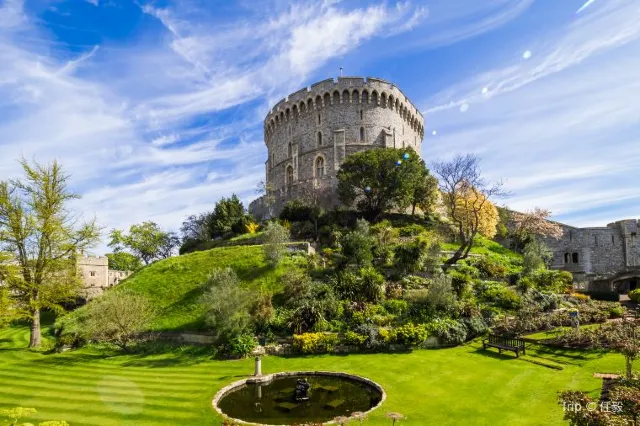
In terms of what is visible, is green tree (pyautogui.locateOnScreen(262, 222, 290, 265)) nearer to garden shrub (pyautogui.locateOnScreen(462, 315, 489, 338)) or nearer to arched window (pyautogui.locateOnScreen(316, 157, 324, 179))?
garden shrub (pyautogui.locateOnScreen(462, 315, 489, 338))

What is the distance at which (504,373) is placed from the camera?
47.6 feet

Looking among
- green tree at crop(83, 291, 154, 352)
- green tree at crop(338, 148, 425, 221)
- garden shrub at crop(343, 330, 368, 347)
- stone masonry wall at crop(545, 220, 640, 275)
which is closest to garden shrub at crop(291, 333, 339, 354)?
garden shrub at crop(343, 330, 368, 347)

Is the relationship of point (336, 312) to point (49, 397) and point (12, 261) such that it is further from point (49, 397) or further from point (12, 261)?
point (12, 261)

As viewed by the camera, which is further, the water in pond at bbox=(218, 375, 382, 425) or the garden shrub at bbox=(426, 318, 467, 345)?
the garden shrub at bbox=(426, 318, 467, 345)

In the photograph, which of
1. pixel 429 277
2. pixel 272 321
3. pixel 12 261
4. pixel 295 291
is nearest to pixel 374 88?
pixel 429 277

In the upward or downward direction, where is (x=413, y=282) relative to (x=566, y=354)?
upward

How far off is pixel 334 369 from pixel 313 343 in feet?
10.3

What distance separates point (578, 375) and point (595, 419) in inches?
327

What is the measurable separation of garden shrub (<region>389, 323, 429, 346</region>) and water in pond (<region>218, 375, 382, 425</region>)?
195 inches

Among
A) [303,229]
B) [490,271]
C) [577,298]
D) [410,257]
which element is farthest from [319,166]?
[577,298]

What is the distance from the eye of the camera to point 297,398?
1316 centimetres

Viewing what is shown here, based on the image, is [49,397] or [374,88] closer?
[49,397]

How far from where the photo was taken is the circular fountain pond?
1188cm

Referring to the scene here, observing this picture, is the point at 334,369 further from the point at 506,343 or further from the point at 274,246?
the point at 274,246
